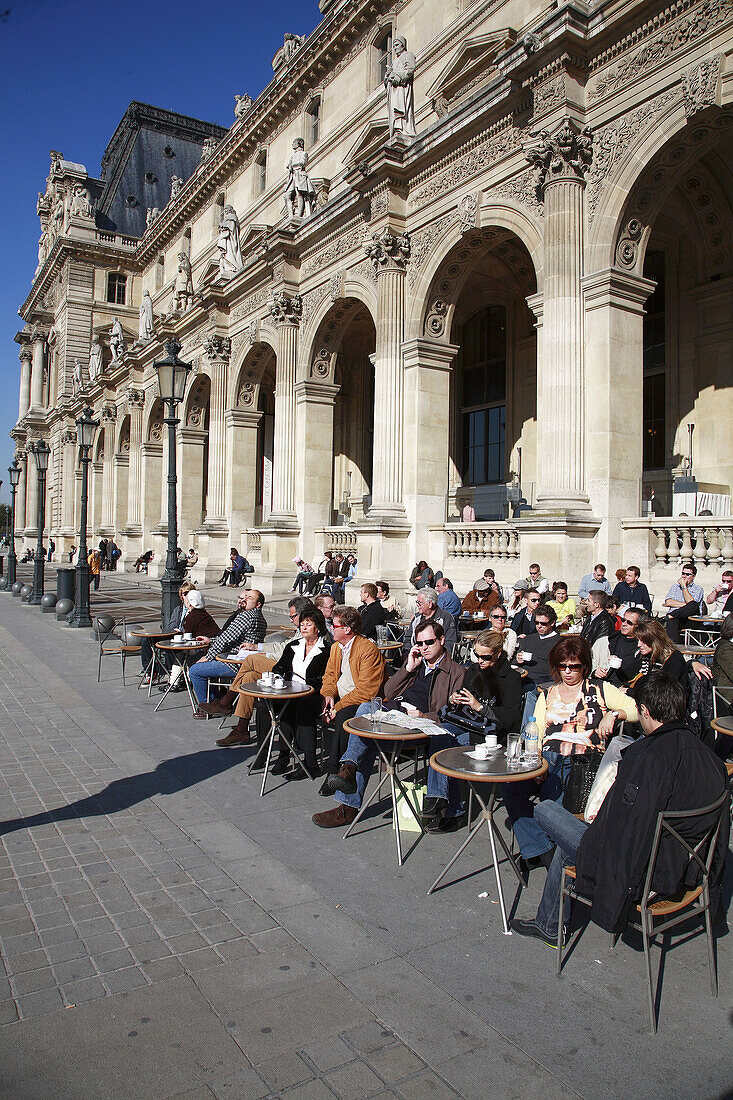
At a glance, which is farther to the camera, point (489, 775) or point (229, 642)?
point (229, 642)

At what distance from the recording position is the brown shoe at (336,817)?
207 inches

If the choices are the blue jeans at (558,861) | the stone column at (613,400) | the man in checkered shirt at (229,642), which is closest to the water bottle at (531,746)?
the blue jeans at (558,861)

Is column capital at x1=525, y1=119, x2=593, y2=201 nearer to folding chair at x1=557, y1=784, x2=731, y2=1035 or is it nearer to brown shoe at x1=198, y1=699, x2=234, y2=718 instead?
brown shoe at x1=198, y1=699, x2=234, y2=718

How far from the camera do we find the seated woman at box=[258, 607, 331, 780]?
21.5 ft

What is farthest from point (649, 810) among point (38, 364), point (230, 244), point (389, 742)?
point (38, 364)

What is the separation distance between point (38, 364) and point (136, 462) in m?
30.5

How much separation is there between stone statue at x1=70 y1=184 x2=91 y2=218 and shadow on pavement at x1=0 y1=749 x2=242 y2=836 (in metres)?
57.7

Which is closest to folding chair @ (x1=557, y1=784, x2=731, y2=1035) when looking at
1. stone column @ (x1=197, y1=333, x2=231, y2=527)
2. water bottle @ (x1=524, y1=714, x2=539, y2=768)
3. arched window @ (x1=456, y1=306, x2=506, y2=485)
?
water bottle @ (x1=524, y1=714, x2=539, y2=768)

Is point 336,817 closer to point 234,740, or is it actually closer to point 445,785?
point 445,785

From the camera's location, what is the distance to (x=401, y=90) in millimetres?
19609

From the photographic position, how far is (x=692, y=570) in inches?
417

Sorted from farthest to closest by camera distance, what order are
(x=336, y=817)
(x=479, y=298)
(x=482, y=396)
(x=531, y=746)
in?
1. (x=482, y=396)
2. (x=479, y=298)
3. (x=336, y=817)
4. (x=531, y=746)

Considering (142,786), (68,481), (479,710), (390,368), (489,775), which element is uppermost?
(68,481)

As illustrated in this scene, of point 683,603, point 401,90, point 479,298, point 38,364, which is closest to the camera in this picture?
point 683,603
